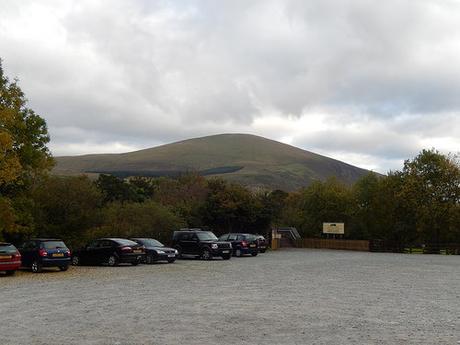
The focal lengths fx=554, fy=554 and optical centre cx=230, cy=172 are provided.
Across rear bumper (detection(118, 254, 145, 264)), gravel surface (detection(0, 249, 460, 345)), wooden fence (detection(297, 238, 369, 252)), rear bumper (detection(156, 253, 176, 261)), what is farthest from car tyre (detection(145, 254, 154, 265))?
wooden fence (detection(297, 238, 369, 252))

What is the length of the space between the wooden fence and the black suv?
83.1 ft

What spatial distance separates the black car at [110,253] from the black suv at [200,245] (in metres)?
5.35

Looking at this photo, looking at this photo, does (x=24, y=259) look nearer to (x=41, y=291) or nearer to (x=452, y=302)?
(x=41, y=291)

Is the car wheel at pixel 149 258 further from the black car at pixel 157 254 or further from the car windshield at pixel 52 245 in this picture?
the car windshield at pixel 52 245

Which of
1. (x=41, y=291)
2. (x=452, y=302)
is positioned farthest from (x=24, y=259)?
(x=452, y=302)

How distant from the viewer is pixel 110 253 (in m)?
27.1

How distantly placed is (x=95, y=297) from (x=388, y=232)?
152 feet

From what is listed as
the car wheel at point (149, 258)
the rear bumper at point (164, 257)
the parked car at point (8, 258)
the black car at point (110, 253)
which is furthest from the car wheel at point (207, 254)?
the parked car at point (8, 258)

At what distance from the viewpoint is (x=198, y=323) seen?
10555 millimetres

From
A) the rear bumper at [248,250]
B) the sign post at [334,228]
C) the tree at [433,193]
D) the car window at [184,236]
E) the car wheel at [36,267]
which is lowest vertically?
the car wheel at [36,267]

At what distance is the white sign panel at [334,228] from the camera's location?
56.7 m

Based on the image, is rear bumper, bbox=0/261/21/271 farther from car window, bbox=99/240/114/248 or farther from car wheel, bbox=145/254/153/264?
car wheel, bbox=145/254/153/264

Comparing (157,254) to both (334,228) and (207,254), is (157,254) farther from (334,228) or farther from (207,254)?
(334,228)

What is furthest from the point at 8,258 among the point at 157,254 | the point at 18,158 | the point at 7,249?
the point at 157,254
